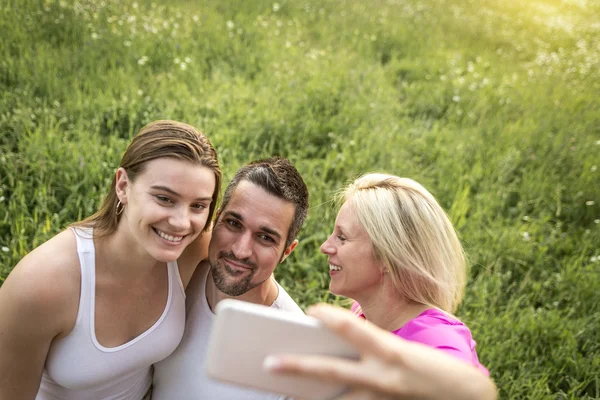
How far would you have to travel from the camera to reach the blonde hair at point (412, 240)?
7.39ft

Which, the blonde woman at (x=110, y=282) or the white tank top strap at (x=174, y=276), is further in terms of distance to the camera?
the white tank top strap at (x=174, y=276)

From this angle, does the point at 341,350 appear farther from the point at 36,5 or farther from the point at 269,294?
the point at 36,5

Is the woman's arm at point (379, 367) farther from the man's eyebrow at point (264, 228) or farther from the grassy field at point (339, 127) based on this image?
the grassy field at point (339, 127)

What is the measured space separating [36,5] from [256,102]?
7.76 feet

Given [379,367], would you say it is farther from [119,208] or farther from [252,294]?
[252,294]

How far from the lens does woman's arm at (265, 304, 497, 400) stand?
43.1 inches

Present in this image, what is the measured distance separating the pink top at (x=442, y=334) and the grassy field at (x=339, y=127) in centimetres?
135

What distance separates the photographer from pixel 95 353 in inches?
84.8

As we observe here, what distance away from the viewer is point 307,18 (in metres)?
7.59

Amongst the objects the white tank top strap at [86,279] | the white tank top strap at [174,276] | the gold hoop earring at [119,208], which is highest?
the gold hoop earring at [119,208]

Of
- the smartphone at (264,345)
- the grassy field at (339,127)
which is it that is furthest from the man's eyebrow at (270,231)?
the smartphone at (264,345)

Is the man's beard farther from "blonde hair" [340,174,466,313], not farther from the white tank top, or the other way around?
"blonde hair" [340,174,466,313]

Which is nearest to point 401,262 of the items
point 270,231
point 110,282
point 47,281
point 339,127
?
point 270,231

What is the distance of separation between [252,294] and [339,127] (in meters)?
2.92
